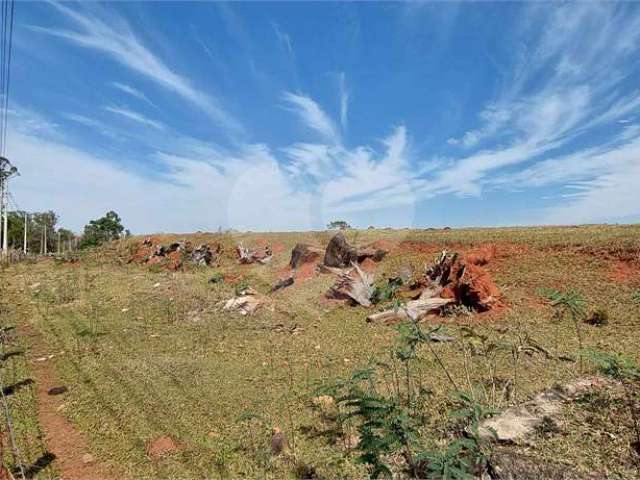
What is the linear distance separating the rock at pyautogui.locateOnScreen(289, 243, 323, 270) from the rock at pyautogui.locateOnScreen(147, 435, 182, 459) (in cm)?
1683

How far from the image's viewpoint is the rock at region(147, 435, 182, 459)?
18.5 ft

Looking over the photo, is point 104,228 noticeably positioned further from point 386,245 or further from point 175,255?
point 386,245

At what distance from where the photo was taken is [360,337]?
11539mm

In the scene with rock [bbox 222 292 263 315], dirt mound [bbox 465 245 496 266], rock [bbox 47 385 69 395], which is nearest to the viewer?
rock [bbox 47 385 69 395]

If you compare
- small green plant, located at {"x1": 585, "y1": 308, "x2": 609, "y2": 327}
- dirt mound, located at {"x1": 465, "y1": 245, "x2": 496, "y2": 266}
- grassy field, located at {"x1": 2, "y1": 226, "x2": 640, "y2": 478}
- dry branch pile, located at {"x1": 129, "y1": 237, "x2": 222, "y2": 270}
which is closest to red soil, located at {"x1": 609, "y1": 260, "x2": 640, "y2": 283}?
grassy field, located at {"x1": 2, "y1": 226, "x2": 640, "y2": 478}

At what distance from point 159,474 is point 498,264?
1631 cm

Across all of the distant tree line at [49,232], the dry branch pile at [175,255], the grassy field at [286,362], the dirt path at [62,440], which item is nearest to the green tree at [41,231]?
the distant tree line at [49,232]

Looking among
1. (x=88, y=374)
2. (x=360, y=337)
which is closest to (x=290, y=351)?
(x=360, y=337)

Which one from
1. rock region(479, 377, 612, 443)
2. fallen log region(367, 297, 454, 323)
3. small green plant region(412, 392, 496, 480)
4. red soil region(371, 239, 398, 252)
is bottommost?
fallen log region(367, 297, 454, 323)

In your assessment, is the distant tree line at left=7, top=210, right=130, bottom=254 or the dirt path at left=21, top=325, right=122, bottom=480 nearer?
the dirt path at left=21, top=325, right=122, bottom=480

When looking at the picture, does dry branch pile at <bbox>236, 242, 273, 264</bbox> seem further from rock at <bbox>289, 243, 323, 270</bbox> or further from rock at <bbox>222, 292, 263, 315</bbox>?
rock at <bbox>222, 292, 263, 315</bbox>

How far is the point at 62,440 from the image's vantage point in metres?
6.13

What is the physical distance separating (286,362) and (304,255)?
13.8 metres

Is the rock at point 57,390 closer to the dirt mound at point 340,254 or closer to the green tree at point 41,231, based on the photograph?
the dirt mound at point 340,254
